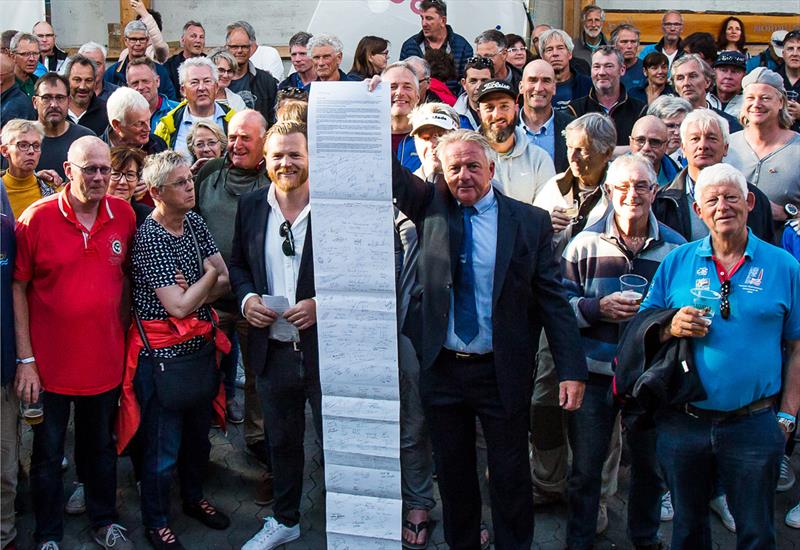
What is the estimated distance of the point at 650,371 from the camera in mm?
3521

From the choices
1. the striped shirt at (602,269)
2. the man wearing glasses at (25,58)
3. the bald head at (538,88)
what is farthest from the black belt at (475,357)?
the man wearing glasses at (25,58)

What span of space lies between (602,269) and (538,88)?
2.10m

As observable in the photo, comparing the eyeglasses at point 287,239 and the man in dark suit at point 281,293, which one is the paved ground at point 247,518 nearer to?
the man in dark suit at point 281,293

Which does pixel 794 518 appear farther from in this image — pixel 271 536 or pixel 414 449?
pixel 271 536

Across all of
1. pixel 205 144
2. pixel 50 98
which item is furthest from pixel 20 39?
pixel 205 144

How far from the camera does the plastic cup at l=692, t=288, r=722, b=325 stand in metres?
3.40

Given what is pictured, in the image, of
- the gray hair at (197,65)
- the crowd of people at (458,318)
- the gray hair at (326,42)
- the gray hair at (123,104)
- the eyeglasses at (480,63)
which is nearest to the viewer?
the crowd of people at (458,318)

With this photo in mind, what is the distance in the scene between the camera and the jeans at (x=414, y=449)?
14.7 feet

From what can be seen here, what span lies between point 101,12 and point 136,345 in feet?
26.3

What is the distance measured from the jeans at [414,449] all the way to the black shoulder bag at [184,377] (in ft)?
2.97

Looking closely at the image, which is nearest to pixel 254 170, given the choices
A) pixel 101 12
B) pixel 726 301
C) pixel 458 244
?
pixel 458 244

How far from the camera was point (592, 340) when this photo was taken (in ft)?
13.3

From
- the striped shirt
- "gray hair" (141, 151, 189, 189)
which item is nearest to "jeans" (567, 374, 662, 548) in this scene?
the striped shirt

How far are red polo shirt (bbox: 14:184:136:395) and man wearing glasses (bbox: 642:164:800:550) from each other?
93.2 inches
